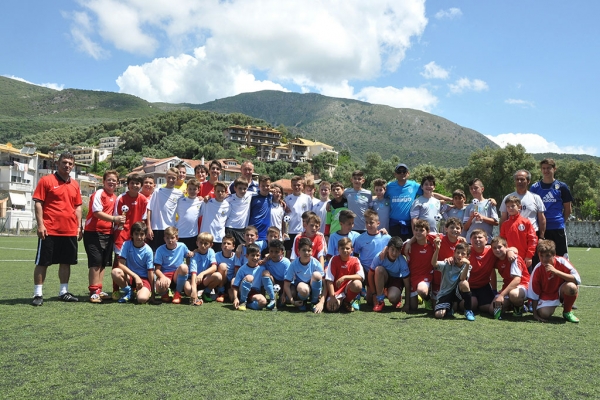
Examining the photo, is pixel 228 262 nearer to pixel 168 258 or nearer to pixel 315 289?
pixel 168 258

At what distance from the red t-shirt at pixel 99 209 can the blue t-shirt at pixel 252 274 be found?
197cm

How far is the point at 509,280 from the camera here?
600cm

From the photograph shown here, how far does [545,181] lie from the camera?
706 cm

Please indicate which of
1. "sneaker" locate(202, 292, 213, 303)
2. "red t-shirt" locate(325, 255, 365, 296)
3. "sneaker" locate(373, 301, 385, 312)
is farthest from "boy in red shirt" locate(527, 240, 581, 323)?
"sneaker" locate(202, 292, 213, 303)

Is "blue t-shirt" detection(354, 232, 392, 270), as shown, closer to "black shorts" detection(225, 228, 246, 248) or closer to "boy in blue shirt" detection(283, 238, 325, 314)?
"boy in blue shirt" detection(283, 238, 325, 314)

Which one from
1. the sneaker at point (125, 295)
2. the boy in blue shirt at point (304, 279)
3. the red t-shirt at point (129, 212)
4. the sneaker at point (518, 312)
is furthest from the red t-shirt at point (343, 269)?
the red t-shirt at point (129, 212)

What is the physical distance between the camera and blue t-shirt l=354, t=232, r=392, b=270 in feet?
21.5

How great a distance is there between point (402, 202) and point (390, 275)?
1293mm

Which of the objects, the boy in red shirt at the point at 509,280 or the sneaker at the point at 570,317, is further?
the boy in red shirt at the point at 509,280

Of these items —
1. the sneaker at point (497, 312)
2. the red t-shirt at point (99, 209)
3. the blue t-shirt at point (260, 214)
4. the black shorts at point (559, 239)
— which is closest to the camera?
the sneaker at point (497, 312)

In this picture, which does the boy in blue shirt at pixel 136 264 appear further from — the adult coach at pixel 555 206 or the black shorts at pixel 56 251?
the adult coach at pixel 555 206

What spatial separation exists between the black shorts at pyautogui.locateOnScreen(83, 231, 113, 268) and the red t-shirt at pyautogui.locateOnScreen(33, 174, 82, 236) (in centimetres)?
27

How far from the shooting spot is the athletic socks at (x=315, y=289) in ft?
20.0

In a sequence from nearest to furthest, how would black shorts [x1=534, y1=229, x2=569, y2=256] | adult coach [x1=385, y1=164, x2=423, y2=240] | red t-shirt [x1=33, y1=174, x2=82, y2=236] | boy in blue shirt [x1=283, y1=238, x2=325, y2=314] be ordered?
red t-shirt [x1=33, y1=174, x2=82, y2=236]
boy in blue shirt [x1=283, y1=238, x2=325, y2=314]
black shorts [x1=534, y1=229, x2=569, y2=256]
adult coach [x1=385, y1=164, x2=423, y2=240]
